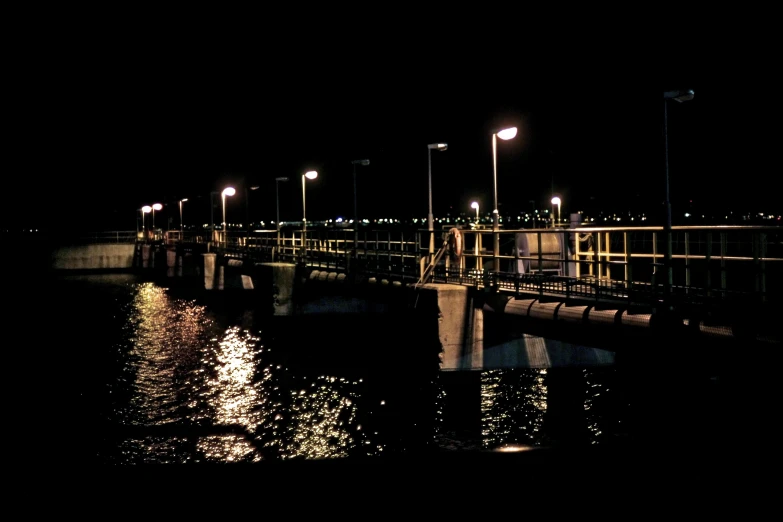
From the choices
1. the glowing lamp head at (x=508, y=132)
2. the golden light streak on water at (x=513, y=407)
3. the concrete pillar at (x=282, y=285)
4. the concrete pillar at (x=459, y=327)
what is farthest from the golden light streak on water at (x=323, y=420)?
the concrete pillar at (x=282, y=285)

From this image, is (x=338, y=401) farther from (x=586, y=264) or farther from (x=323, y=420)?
(x=586, y=264)

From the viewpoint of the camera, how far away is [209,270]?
47.4 meters

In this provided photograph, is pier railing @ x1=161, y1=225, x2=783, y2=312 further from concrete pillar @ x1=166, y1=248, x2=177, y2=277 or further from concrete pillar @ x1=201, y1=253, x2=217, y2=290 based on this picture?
concrete pillar @ x1=166, y1=248, x2=177, y2=277

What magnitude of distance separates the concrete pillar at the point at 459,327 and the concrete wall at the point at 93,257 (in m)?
63.2

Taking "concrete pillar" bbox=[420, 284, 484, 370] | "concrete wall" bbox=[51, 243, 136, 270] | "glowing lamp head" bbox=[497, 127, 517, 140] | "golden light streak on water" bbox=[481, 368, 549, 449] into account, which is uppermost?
"glowing lamp head" bbox=[497, 127, 517, 140]

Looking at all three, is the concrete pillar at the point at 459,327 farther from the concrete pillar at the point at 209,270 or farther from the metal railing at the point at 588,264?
the concrete pillar at the point at 209,270

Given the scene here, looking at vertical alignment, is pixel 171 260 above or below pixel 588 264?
below

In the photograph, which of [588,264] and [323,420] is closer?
[323,420]

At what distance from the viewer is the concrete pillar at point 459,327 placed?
63.9ft

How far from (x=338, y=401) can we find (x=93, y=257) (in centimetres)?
6177

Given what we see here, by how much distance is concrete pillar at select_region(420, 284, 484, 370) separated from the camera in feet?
63.9

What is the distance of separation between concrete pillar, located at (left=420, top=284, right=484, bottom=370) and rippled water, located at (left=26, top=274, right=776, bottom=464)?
573 mm

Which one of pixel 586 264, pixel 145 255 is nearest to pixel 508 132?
pixel 586 264

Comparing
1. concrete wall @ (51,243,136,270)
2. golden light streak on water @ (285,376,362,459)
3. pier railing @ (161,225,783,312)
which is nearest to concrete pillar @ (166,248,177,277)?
concrete wall @ (51,243,136,270)
